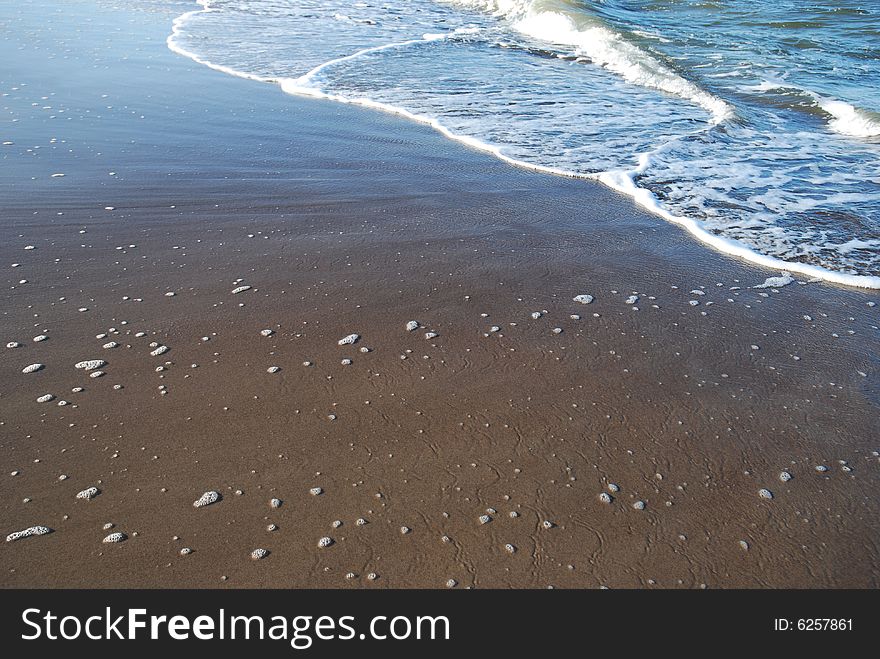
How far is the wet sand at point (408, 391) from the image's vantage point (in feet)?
8.99

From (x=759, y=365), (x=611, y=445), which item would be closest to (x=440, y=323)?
(x=611, y=445)

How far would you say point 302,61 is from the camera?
10922mm

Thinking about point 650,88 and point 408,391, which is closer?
point 408,391

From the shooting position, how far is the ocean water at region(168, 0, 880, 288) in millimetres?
6215

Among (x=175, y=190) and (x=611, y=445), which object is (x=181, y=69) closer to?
(x=175, y=190)

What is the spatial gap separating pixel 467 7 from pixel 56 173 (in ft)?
46.9

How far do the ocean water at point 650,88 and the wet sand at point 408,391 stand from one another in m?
0.87

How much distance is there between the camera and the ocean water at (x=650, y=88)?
20.4 feet

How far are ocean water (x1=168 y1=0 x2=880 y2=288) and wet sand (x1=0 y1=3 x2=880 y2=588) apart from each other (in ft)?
2.85

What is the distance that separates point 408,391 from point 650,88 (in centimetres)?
856

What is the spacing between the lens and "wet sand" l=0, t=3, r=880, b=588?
274 centimetres

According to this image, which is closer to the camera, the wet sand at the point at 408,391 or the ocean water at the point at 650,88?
the wet sand at the point at 408,391

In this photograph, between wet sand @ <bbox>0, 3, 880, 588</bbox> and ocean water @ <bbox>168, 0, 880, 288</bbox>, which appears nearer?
wet sand @ <bbox>0, 3, 880, 588</bbox>

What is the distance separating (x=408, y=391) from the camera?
11.9 feet
